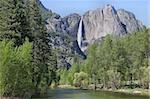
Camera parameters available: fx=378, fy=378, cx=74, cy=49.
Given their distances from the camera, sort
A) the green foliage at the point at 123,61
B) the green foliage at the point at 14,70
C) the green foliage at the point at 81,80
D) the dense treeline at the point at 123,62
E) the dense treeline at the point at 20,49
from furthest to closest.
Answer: the green foliage at the point at 81,80
the green foliage at the point at 123,61
the dense treeline at the point at 123,62
the dense treeline at the point at 20,49
the green foliage at the point at 14,70

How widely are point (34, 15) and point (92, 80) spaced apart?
54.9m

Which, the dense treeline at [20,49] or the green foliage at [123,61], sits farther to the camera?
the green foliage at [123,61]

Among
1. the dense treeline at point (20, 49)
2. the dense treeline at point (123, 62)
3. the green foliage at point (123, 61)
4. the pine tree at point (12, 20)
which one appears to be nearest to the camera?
the dense treeline at point (20, 49)

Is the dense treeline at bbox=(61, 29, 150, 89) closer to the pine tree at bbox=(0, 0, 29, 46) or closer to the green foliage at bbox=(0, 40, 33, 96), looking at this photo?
the pine tree at bbox=(0, 0, 29, 46)

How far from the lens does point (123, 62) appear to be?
3915 inches

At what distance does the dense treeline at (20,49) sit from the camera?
39.3 metres

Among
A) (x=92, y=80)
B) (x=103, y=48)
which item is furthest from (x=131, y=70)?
(x=92, y=80)

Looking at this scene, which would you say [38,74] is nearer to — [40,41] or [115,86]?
[40,41]

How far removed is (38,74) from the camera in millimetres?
60438

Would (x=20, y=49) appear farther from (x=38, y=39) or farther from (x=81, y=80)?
(x=81, y=80)

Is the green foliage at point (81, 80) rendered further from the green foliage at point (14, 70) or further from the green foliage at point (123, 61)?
the green foliage at point (14, 70)

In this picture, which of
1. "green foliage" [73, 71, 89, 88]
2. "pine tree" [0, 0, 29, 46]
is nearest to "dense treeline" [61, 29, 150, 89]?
"green foliage" [73, 71, 89, 88]

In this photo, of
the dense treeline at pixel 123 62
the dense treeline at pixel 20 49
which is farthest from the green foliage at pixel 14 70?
the dense treeline at pixel 123 62

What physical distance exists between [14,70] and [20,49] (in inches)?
161
